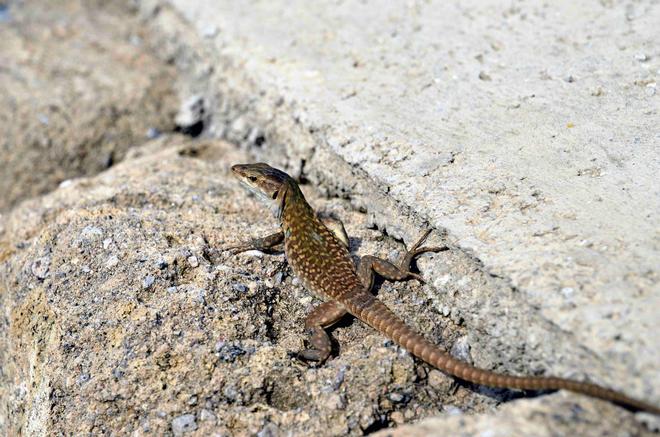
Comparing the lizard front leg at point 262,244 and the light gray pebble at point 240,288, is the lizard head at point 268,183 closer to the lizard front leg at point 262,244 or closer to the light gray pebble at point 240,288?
the lizard front leg at point 262,244

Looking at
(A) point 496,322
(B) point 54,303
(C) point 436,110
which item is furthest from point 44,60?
(A) point 496,322

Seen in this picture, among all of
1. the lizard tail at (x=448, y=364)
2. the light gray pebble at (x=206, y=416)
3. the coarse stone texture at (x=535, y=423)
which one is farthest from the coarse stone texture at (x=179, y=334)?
the coarse stone texture at (x=535, y=423)

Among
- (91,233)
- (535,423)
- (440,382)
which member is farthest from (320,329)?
(91,233)

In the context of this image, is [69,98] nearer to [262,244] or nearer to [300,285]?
[262,244]

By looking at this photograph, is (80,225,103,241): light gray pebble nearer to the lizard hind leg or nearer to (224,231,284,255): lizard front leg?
(224,231,284,255): lizard front leg

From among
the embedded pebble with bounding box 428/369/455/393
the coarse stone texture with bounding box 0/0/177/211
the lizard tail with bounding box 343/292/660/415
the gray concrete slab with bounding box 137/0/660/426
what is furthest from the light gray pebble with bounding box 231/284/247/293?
the coarse stone texture with bounding box 0/0/177/211
